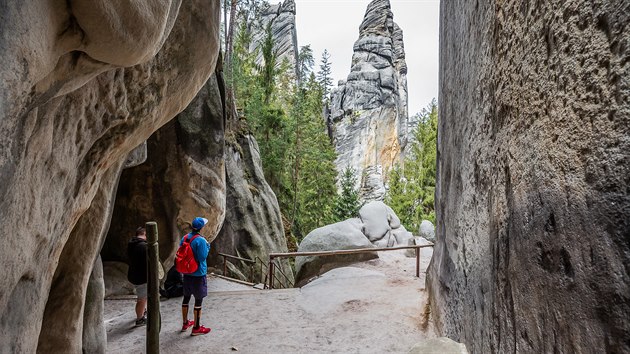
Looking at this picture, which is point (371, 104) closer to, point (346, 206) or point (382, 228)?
point (346, 206)

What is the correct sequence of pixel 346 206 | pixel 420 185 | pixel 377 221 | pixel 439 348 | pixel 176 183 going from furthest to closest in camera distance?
pixel 420 185 → pixel 346 206 → pixel 377 221 → pixel 176 183 → pixel 439 348

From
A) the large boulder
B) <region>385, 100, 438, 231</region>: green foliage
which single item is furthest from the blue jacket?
<region>385, 100, 438, 231</region>: green foliage

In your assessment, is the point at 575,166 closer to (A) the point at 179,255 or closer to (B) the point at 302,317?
(A) the point at 179,255

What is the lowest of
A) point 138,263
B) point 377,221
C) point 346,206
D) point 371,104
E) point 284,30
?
point 138,263

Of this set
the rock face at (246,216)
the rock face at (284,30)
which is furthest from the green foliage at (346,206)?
the rock face at (284,30)

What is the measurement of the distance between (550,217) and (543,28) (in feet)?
3.68

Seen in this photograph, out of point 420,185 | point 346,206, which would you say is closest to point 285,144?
point 346,206

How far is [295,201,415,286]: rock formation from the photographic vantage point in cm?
1300

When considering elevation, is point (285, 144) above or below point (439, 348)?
above

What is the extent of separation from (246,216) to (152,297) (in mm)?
11706

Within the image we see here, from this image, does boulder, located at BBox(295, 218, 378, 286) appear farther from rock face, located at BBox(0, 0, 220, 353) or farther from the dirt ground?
rock face, located at BBox(0, 0, 220, 353)

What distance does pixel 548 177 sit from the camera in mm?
2188

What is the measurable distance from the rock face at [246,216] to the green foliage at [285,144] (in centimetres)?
305

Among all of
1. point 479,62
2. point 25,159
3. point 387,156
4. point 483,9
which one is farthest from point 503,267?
point 387,156
